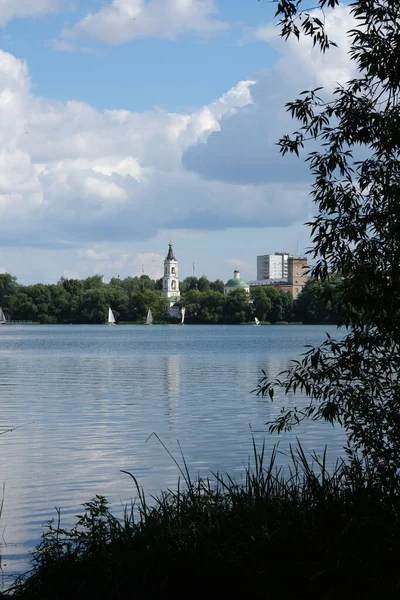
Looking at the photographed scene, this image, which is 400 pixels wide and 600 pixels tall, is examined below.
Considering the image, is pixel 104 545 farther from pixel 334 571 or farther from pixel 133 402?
pixel 133 402

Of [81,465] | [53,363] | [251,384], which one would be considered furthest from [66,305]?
[81,465]

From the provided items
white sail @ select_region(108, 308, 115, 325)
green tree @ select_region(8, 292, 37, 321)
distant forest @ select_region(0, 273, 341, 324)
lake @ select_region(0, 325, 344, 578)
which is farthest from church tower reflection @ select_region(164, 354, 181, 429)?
green tree @ select_region(8, 292, 37, 321)

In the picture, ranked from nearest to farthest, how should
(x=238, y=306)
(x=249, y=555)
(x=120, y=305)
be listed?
(x=249, y=555), (x=238, y=306), (x=120, y=305)

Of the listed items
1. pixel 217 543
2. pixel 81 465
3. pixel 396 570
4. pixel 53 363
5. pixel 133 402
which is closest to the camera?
pixel 396 570

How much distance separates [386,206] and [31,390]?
86.5ft

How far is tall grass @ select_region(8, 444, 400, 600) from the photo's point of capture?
6.45m

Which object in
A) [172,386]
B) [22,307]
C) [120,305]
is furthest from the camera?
[22,307]

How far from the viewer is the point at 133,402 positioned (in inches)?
1102

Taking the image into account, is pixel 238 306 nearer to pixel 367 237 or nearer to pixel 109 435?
pixel 109 435

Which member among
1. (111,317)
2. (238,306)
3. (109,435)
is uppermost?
(238,306)

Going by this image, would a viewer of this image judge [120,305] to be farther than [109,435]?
Yes

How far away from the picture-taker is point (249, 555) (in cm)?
676

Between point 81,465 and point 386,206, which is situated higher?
point 386,206

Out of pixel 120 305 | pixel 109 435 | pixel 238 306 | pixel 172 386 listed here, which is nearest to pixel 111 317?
pixel 120 305
